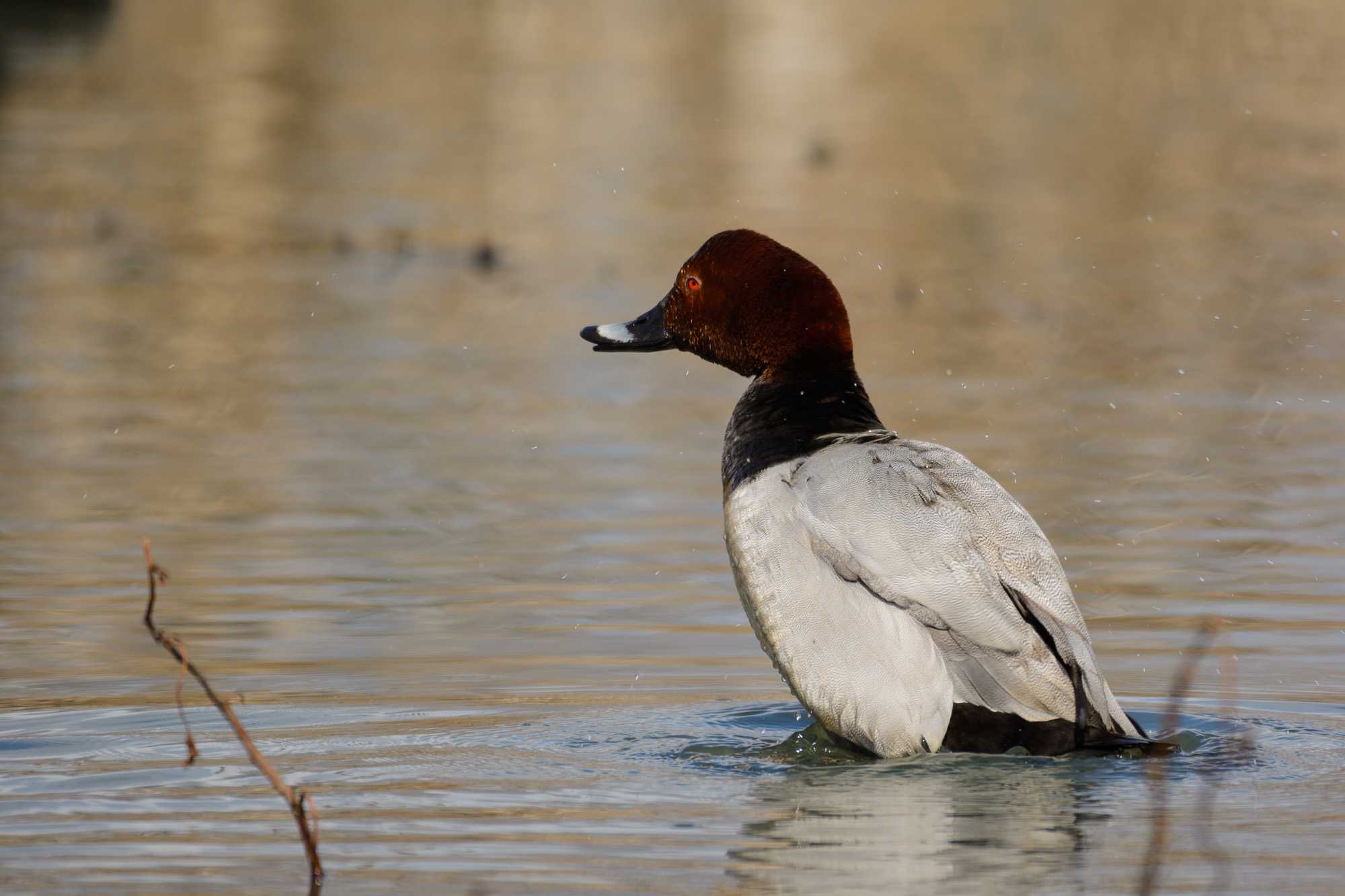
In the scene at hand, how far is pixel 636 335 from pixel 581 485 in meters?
2.51

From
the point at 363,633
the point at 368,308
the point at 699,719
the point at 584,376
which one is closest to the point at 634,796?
the point at 699,719

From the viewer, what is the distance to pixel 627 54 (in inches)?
1451

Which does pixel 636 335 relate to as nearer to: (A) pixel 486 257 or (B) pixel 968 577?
(B) pixel 968 577

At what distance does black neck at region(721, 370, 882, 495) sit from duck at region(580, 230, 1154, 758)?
16mm

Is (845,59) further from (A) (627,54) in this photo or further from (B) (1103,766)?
(B) (1103,766)

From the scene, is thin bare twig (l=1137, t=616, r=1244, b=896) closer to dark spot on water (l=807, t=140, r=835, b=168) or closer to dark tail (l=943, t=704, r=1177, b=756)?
dark tail (l=943, t=704, r=1177, b=756)

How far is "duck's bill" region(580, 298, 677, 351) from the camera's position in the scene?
667 centimetres

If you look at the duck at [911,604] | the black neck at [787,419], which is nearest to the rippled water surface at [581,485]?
the duck at [911,604]

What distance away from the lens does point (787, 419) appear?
5859 mm

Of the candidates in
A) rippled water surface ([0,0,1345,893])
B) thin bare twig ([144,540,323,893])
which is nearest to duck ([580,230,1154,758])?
rippled water surface ([0,0,1345,893])

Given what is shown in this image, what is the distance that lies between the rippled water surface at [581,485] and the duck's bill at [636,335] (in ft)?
3.06

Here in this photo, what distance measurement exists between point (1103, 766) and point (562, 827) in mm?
1333

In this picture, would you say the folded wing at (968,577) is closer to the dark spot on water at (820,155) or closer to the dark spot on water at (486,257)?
the dark spot on water at (486,257)

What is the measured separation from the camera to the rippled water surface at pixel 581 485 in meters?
4.96
